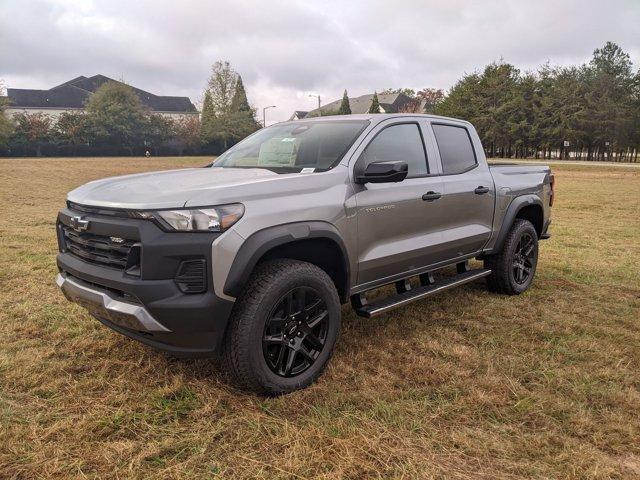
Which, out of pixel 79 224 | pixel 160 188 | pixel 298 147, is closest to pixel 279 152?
pixel 298 147

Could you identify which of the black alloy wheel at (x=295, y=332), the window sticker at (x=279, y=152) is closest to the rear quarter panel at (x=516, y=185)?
the window sticker at (x=279, y=152)

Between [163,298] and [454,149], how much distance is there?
3102mm

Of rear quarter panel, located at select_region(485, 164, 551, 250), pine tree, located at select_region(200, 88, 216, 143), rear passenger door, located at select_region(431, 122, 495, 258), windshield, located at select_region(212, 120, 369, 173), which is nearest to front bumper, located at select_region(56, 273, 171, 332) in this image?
windshield, located at select_region(212, 120, 369, 173)

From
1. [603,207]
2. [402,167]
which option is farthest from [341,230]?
[603,207]

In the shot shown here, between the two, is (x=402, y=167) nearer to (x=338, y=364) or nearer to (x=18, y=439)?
(x=338, y=364)

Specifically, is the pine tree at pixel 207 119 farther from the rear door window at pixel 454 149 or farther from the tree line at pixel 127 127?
the rear door window at pixel 454 149

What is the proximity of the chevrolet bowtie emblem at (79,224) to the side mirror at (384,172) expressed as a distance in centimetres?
179

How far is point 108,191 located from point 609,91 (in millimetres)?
61314

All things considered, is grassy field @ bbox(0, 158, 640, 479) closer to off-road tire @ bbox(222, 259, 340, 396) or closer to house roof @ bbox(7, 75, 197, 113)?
off-road tire @ bbox(222, 259, 340, 396)

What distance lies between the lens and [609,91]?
5294cm

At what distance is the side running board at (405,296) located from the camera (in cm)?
355

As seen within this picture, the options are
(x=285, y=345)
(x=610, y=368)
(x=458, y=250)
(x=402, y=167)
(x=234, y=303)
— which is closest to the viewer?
(x=234, y=303)

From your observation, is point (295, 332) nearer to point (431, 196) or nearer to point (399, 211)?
point (399, 211)

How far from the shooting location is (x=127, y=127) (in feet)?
181
